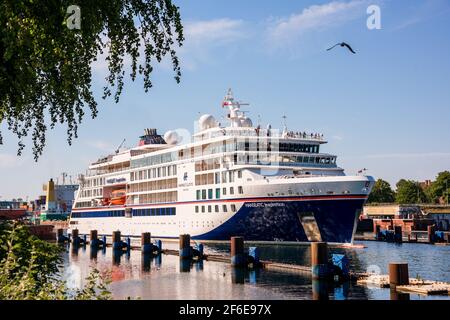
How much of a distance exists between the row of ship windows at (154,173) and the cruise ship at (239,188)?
0.13m

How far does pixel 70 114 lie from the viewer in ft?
46.9

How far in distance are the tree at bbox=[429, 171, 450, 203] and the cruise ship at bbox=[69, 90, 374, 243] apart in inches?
3057

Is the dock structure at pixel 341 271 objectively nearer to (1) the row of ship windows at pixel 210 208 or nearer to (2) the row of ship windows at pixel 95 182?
(1) the row of ship windows at pixel 210 208

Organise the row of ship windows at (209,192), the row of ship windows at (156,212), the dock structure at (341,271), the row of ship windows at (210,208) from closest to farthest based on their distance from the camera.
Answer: the dock structure at (341,271)
the row of ship windows at (209,192)
the row of ship windows at (210,208)
the row of ship windows at (156,212)

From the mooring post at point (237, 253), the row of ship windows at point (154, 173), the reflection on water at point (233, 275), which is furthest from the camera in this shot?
the row of ship windows at point (154, 173)

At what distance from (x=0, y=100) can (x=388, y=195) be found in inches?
5093

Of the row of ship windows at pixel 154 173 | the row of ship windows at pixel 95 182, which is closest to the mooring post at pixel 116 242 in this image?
the row of ship windows at pixel 154 173

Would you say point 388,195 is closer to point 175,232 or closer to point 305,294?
point 175,232

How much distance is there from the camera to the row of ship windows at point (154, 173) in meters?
63.8

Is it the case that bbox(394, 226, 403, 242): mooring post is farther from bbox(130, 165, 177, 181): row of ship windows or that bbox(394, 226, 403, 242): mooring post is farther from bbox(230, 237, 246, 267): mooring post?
bbox(230, 237, 246, 267): mooring post

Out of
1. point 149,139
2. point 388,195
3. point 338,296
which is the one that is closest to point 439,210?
point 388,195

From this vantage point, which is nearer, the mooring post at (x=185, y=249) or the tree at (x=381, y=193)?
the mooring post at (x=185, y=249)

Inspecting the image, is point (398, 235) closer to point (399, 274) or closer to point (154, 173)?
point (154, 173)

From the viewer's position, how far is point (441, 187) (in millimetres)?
125250
